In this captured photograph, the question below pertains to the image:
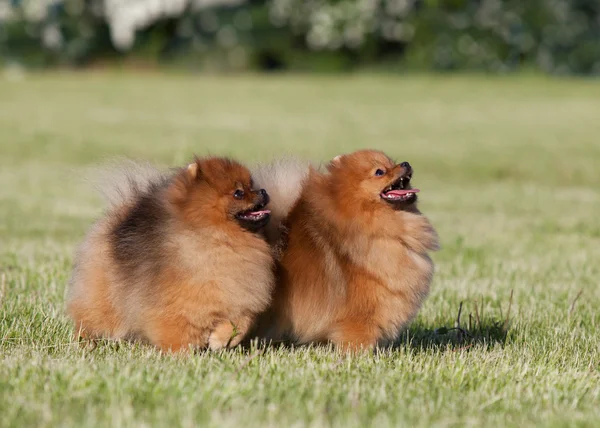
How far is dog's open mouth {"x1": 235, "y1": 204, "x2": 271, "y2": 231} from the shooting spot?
4379 millimetres

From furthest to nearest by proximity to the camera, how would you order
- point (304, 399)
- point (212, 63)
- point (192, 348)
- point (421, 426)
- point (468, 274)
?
point (212, 63), point (468, 274), point (192, 348), point (304, 399), point (421, 426)

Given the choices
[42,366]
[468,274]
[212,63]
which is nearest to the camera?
[42,366]

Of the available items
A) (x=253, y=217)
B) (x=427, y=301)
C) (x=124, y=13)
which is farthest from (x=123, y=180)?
(x=124, y=13)

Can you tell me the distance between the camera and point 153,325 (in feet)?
14.4

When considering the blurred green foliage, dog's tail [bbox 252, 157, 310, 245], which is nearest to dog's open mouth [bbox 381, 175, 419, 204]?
dog's tail [bbox 252, 157, 310, 245]

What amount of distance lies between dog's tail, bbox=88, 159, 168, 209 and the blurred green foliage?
87.8ft

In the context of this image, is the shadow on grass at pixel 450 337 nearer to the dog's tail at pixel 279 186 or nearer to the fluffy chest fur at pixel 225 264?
the fluffy chest fur at pixel 225 264

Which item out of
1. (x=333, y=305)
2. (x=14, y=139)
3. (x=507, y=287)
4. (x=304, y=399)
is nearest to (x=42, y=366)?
(x=304, y=399)

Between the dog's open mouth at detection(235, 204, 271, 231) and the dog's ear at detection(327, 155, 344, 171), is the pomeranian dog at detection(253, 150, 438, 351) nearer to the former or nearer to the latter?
the dog's ear at detection(327, 155, 344, 171)

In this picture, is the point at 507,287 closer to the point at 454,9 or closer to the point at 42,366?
the point at 42,366

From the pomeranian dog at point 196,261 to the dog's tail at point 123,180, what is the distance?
304 millimetres

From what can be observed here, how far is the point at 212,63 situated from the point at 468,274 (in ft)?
85.5

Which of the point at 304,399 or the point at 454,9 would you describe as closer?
the point at 304,399

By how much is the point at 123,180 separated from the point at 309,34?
2771cm
